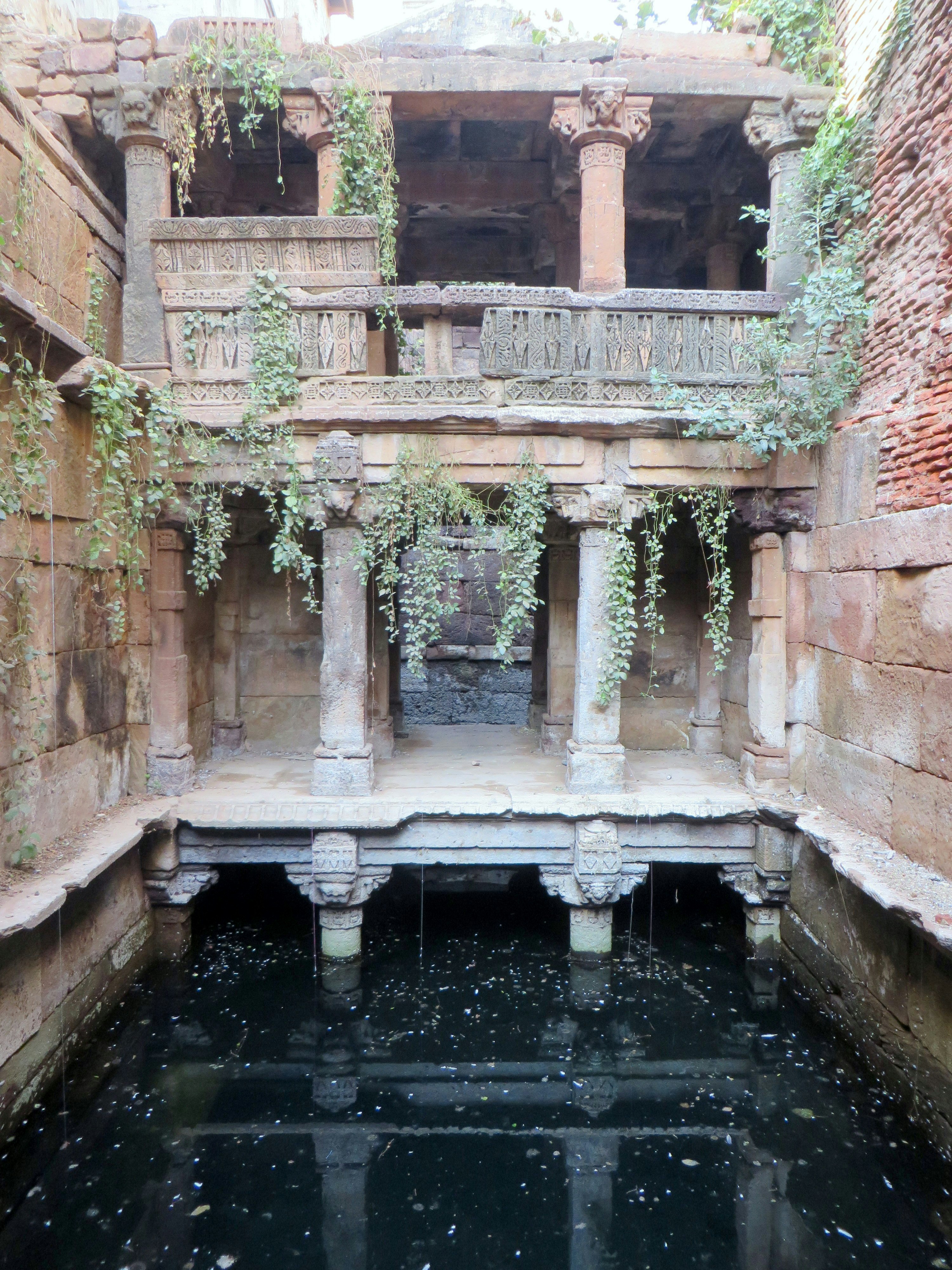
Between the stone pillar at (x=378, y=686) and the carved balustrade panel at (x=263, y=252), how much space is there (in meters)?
2.79

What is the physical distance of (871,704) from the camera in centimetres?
530

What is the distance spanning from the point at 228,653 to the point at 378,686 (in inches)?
59.8

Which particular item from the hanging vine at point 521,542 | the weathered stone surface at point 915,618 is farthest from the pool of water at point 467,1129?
the hanging vine at point 521,542

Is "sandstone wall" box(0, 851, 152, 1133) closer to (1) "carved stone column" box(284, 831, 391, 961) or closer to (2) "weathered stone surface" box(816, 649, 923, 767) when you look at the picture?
(1) "carved stone column" box(284, 831, 391, 961)

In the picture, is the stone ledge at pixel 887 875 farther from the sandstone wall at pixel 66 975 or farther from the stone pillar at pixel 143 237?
the stone pillar at pixel 143 237

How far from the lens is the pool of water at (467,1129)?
362cm

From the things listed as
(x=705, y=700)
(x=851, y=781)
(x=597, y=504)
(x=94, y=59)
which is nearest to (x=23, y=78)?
(x=94, y=59)

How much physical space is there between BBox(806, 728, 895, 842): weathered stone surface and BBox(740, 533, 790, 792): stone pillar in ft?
0.71

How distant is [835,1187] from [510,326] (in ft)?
18.6

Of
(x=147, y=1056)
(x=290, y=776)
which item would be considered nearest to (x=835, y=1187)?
(x=147, y=1056)

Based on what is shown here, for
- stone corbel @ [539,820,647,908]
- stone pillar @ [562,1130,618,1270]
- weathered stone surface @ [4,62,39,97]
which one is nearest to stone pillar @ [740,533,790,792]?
stone corbel @ [539,820,647,908]

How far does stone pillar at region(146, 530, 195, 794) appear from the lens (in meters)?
6.32

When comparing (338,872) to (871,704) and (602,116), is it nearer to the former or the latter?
(871,704)

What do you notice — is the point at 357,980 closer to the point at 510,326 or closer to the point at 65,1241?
the point at 65,1241
